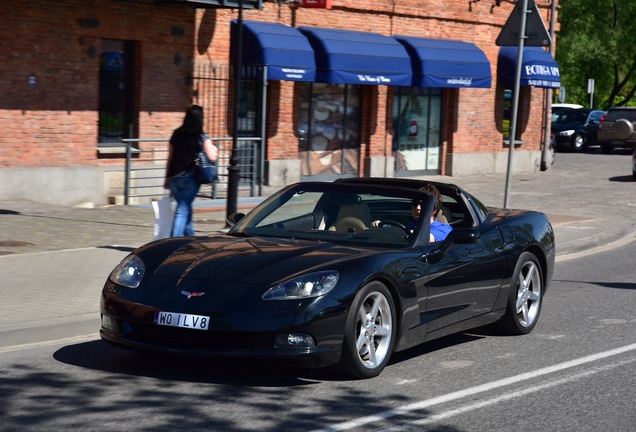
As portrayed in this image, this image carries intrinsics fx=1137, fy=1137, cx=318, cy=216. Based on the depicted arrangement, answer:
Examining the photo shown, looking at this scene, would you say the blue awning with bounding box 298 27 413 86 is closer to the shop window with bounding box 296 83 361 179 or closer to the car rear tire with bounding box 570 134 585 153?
the shop window with bounding box 296 83 361 179

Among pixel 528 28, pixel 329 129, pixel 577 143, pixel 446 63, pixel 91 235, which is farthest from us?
pixel 577 143

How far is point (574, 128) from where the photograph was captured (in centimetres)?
4159

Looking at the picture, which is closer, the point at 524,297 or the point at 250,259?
the point at 250,259

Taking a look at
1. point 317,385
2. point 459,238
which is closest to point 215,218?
point 459,238

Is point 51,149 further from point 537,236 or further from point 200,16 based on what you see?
point 537,236

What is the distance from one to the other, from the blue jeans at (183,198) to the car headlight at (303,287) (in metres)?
5.47

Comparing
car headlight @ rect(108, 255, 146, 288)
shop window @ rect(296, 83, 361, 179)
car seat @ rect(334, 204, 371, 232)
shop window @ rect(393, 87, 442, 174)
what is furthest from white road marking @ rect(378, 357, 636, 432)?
shop window @ rect(393, 87, 442, 174)

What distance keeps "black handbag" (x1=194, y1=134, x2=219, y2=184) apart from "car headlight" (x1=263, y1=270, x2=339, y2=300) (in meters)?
5.55

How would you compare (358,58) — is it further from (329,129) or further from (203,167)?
(203,167)

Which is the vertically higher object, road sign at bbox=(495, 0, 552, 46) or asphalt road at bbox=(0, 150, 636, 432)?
road sign at bbox=(495, 0, 552, 46)

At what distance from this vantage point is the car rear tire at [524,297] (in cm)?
914

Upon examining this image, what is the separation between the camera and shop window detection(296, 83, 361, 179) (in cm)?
2450

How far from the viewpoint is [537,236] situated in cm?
961

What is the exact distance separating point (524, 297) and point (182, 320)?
11.6 feet
